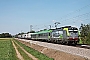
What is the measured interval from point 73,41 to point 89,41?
1040 cm

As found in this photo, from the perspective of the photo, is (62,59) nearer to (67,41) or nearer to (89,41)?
(67,41)

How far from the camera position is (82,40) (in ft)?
178

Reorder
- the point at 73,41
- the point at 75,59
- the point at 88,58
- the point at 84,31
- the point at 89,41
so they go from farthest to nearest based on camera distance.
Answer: the point at 84,31 < the point at 89,41 < the point at 73,41 < the point at 75,59 < the point at 88,58

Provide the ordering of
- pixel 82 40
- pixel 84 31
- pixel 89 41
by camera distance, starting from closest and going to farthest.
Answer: pixel 89 41 → pixel 82 40 → pixel 84 31

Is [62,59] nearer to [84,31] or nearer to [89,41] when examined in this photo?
[89,41]

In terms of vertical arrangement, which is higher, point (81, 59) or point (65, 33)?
point (65, 33)

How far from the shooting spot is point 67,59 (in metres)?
25.3

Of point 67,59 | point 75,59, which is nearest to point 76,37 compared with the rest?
point 67,59

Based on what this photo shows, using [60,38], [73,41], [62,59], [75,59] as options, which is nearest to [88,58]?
[75,59]

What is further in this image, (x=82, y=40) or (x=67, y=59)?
(x=82, y=40)

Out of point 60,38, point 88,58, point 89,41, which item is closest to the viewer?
point 88,58

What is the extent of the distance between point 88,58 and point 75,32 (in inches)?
772

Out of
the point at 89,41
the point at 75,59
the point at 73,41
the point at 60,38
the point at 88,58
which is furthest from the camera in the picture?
the point at 89,41

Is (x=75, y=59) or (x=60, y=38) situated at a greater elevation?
(x=60, y=38)
